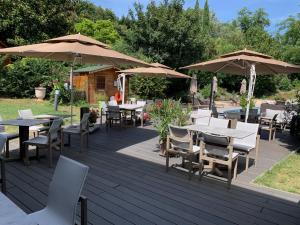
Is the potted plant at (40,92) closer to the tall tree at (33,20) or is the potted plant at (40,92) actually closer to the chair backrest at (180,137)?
the tall tree at (33,20)

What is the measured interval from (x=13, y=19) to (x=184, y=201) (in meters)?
19.4

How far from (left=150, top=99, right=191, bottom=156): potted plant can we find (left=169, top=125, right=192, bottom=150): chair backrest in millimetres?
814

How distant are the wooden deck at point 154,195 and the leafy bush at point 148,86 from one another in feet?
37.8

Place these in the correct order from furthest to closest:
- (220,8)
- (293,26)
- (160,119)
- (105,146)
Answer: (220,8) < (293,26) < (105,146) < (160,119)

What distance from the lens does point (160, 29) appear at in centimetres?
1898

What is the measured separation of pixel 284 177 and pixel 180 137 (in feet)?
6.53

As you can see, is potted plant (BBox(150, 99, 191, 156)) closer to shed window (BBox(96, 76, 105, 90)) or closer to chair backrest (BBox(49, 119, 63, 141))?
chair backrest (BBox(49, 119, 63, 141))

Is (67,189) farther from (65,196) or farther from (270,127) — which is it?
(270,127)

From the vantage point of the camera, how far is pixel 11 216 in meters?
1.71

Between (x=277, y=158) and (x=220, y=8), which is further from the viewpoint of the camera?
(x=220, y=8)

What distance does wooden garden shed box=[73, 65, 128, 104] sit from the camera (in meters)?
16.5

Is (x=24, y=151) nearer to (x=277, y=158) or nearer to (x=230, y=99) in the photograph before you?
(x=277, y=158)

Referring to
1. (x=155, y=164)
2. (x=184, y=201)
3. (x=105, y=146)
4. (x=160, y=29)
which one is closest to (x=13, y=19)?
(x=160, y=29)

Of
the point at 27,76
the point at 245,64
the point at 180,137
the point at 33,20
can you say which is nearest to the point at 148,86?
the point at 27,76
